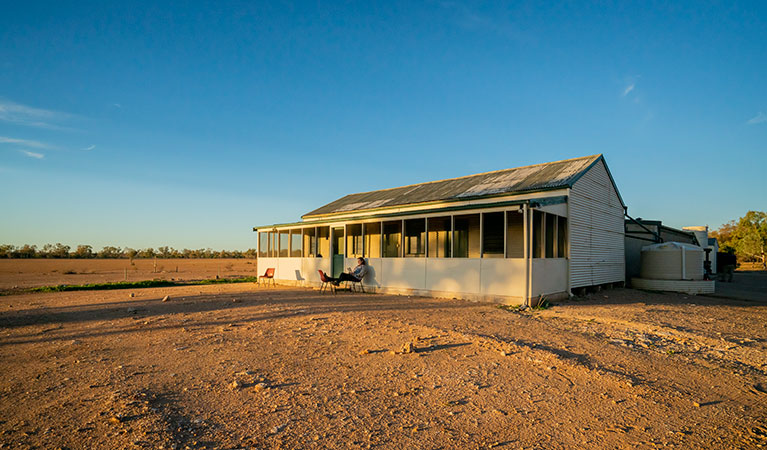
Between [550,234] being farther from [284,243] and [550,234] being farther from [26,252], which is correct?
[26,252]

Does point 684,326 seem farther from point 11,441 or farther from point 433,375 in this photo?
point 11,441

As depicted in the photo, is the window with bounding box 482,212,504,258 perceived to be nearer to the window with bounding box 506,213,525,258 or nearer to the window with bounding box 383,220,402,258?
the window with bounding box 506,213,525,258

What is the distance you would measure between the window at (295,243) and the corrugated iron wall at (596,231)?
36.4 ft

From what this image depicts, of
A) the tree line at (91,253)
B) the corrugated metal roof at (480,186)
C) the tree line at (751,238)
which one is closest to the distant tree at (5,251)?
the tree line at (91,253)

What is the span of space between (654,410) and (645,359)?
2209 mm

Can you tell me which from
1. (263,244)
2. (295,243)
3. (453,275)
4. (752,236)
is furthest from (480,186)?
(752,236)

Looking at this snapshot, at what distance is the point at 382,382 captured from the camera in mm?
4812

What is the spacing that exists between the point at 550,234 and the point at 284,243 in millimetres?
11336

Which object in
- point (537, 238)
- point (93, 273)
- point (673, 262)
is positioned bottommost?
point (93, 273)

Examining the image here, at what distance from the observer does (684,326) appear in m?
8.50

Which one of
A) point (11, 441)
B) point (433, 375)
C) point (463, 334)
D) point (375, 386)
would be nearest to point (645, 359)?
point (463, 334)

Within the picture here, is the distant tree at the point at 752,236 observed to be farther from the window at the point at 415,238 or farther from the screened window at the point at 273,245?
the screened window at the point at 273,245

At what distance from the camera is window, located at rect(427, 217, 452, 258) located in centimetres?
1581

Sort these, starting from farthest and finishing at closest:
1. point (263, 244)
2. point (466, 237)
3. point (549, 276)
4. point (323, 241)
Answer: point (323, 241), point (263, 244), point (466, 237), point (549, 276)
